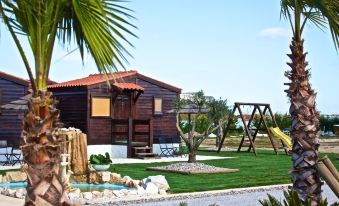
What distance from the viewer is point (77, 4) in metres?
4.36

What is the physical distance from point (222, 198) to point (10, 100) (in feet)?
42.7

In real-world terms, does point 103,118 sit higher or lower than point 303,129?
higher

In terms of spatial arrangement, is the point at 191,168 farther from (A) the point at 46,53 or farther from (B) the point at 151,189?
(A) the point at 46,53

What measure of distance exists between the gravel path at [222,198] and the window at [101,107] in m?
11.6

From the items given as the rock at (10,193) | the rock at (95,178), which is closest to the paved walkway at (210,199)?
the rock at (10,193)

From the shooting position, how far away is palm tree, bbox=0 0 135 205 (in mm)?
4285

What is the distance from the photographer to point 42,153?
4.50 m

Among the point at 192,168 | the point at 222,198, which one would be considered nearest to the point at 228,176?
the point at 192,168

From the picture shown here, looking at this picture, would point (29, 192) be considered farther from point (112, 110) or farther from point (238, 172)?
point (112, 110)

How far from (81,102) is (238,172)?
9.02 meters

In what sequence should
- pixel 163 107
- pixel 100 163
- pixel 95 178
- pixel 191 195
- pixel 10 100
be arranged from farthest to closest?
pixel 163 107
pixel 10 100
pixel 100 163
pixel 95 178
pixel 191 195

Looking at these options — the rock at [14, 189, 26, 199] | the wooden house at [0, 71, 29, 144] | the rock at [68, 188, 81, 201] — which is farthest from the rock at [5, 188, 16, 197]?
the wooden house at [0, 71, 29, 144]

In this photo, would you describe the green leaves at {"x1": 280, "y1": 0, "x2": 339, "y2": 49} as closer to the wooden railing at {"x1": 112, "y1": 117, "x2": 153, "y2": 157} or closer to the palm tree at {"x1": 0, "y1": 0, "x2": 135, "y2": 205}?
the palm tree at {"x1": 0, "y1": 0, "x2": 135, "y2": 205}

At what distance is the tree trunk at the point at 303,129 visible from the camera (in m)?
7.24
